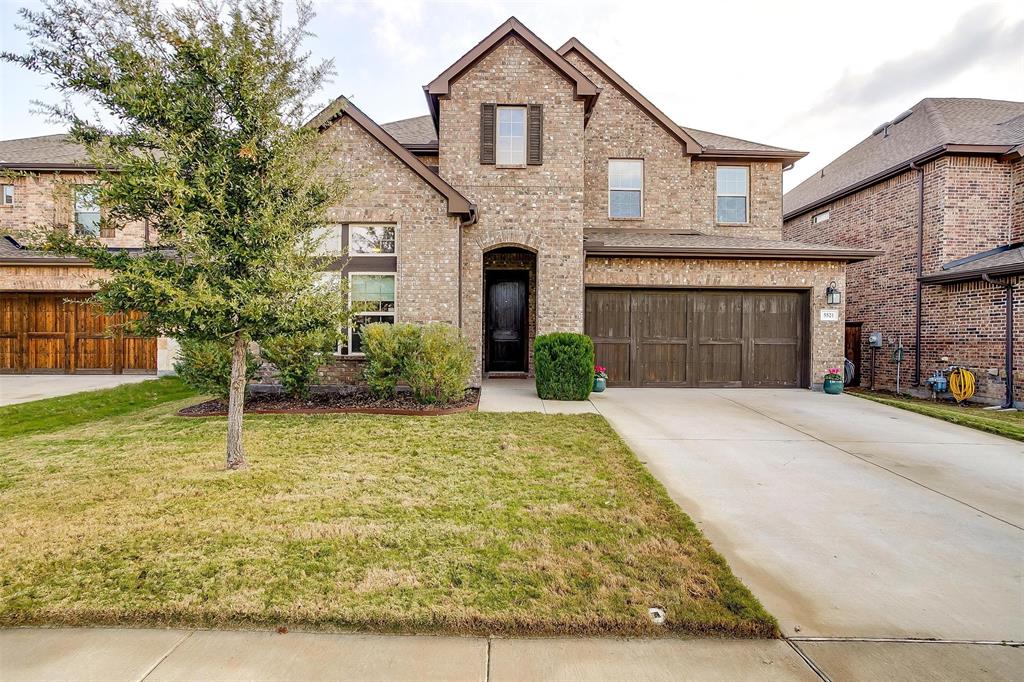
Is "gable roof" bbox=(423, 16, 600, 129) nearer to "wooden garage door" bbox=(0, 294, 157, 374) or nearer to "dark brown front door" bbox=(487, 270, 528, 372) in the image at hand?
"dark brown front door" bbox=(487, 270, 528, 372)

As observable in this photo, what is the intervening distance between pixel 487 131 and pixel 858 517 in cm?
931

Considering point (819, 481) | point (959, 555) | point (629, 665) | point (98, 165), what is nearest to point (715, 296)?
point (819, 481)

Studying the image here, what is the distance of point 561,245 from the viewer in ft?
33.3

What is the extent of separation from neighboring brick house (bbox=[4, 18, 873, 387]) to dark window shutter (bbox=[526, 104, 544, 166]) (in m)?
0.03

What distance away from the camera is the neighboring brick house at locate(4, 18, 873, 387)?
926cm

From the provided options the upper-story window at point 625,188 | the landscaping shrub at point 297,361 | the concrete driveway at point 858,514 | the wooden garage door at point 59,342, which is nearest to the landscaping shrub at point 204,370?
the landscaping shrub at point 297,361

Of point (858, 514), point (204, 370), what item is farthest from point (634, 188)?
point (204, 370)

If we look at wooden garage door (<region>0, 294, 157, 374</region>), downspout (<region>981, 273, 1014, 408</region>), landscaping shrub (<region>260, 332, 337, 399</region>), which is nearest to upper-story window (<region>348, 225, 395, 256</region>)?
landscaping shrub (<region>260, 332, 337, 399</region>)

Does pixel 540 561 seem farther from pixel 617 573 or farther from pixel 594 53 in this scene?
pixel 594 53

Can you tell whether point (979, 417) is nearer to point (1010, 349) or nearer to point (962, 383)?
point (962, 383)

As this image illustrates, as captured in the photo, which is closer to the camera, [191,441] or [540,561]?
[540,561]

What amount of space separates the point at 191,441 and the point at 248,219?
327cm

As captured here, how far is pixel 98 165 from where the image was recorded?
13.3 feet

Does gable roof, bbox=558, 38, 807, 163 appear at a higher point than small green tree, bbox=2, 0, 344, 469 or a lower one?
higher
